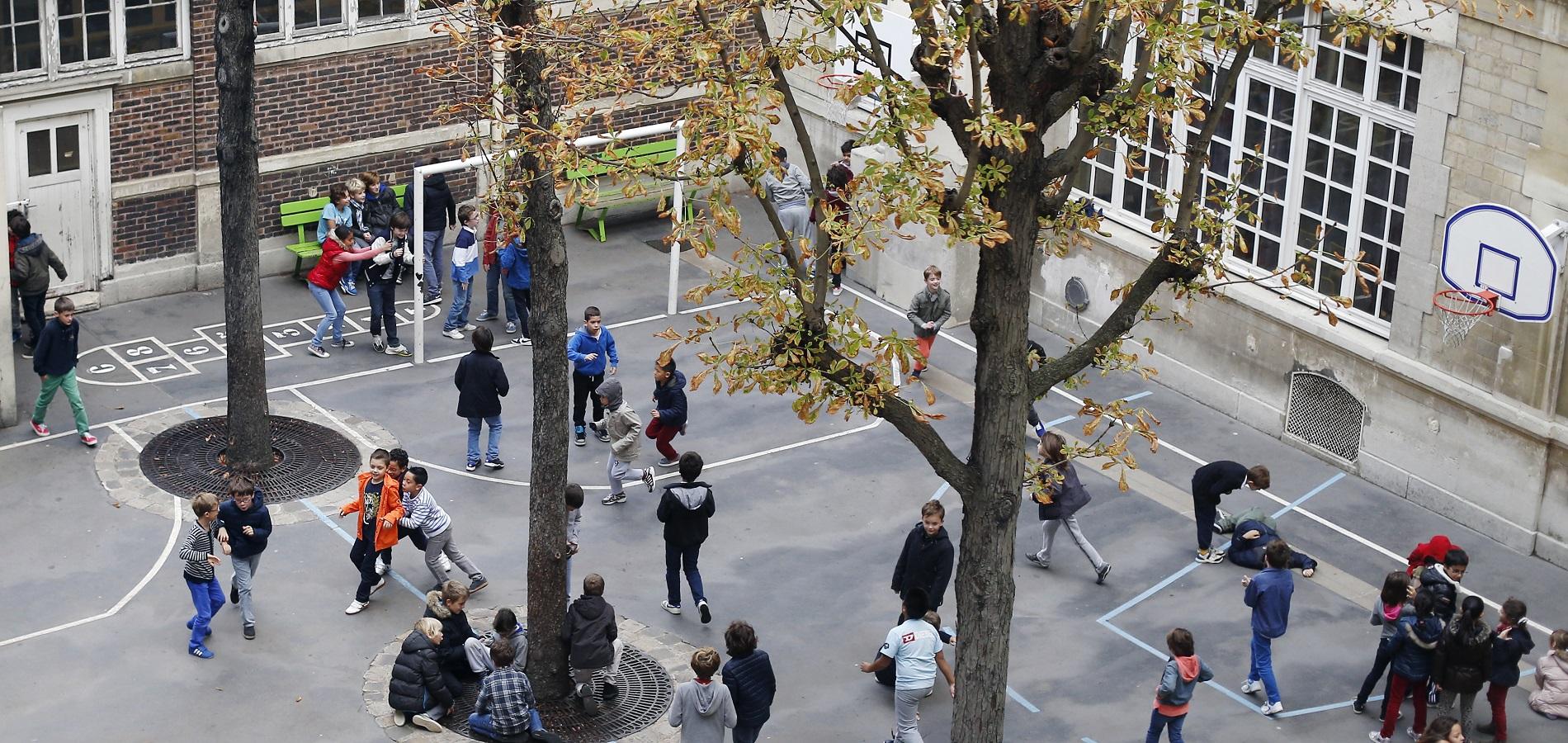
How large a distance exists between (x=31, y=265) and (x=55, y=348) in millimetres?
2361

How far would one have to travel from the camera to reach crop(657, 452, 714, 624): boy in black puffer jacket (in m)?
18.1

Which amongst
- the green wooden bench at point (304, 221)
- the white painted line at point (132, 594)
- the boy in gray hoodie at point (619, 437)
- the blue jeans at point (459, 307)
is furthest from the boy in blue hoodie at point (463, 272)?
the white painted line at point (132, 594)

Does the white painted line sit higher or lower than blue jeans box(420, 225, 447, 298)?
lower

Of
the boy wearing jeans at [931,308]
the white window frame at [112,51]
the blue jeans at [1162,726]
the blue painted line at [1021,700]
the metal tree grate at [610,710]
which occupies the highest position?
the white window frame at [112,51]

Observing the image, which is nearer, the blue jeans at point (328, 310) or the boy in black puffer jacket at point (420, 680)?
the boy in black puffer jacket at point (420, 680)

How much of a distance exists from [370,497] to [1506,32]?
11401mm

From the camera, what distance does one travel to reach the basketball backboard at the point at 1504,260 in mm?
19547

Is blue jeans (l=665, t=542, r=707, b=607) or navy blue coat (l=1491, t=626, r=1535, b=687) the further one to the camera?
blue jeans (l=665, t=542, r=707, b=607)

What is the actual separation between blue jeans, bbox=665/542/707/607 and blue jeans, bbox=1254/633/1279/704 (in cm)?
485

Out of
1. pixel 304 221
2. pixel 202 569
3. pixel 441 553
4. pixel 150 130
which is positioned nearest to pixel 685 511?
pixel 441 553

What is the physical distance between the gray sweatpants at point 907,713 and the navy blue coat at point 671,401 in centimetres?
525

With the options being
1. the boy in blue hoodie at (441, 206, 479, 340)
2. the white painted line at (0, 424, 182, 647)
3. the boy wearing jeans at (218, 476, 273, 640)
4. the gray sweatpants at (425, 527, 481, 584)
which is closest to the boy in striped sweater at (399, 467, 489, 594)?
the gray sweatpants at (425, 527, 481, 584)

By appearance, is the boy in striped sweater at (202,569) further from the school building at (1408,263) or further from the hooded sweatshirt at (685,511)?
the school building at (1408,263)

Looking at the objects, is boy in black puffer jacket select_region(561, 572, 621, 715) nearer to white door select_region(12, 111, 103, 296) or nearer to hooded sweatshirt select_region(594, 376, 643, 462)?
hooded sweatshirt select_region(594, 376, 643, 462)
